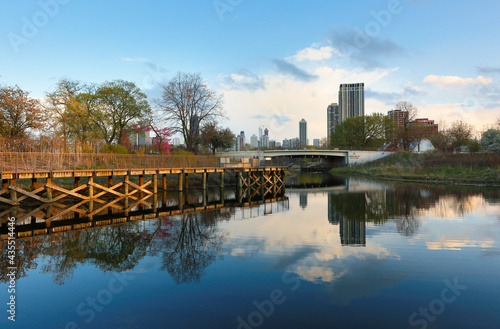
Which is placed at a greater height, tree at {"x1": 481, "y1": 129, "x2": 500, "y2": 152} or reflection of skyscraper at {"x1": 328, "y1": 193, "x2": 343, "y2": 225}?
tree at {"x1": 481, "y1": 129, "x2": 500, "y2": 152}

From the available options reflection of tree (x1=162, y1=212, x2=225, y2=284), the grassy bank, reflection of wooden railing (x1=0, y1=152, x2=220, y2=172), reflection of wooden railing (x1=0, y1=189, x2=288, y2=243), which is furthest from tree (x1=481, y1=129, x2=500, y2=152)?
reflection of tree (x1=162, y1=212, x2=225, y2=284)

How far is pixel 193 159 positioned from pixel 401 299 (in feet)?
86.4

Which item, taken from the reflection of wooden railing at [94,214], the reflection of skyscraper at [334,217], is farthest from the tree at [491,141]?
the reflection of wooden railing at [94,214]

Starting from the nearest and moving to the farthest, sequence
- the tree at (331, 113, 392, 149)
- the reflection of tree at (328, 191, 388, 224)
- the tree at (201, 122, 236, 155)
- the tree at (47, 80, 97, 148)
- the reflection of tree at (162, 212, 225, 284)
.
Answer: the reflection of tree at (162, 212, 225, 284) → the reflection of tree at (328, 191, 388, 224) → the tree at (47, 80, 97, 148) → the tree at (201, 122, 236, 155) → the tree at (331, 113, 392, 149)

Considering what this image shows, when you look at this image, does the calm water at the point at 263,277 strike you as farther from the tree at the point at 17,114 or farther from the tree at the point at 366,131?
the tree at the point at 366,131

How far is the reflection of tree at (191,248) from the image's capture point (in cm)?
885

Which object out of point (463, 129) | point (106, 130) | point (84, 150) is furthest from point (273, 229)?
point (463, 129)

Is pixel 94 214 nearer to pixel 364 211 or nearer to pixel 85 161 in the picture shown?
pixel 85 161

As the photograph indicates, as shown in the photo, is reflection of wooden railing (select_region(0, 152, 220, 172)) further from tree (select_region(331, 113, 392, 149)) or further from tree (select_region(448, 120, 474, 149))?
tree (select_region(331, 113, 392, 149))

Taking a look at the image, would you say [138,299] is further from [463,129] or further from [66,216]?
[463,129]

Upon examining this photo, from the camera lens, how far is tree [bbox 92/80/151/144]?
38.2 m

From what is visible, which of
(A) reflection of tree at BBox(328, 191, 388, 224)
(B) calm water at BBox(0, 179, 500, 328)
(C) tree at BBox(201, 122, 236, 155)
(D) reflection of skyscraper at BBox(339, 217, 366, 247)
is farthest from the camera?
(C) tree at BBox(201, 122, 236, 155)

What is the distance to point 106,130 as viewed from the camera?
129 feet

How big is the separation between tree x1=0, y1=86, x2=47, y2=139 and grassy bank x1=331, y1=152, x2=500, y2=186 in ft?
153
